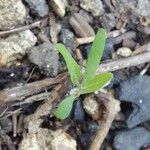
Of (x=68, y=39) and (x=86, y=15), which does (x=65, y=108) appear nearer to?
(x=68, y=39)

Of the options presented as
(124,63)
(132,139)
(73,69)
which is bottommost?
(132,139)

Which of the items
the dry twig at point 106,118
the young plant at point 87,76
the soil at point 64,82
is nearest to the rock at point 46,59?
the soil at point 64,82

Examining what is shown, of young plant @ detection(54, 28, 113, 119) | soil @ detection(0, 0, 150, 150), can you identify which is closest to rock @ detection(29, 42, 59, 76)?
soil @ detection(0, 0, 150, 150)

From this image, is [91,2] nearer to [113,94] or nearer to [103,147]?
[113,94]

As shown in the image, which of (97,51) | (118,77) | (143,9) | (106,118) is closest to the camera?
(97,51)

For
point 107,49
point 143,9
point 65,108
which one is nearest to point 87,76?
point 65,108

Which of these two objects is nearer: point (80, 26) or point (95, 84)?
point (95, 84)

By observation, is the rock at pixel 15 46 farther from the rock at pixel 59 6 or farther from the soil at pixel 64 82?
the rock at pixel 59 6
